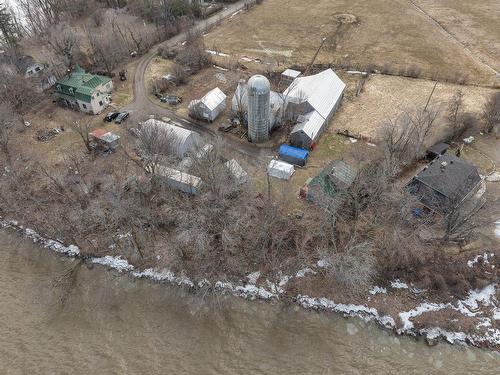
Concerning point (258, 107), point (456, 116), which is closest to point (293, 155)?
point (258, 107)

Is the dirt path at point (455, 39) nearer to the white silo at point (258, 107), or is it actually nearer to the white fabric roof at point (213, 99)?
the white silo at point (258, 107)

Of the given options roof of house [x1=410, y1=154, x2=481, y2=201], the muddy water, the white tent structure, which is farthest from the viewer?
the white tent structure

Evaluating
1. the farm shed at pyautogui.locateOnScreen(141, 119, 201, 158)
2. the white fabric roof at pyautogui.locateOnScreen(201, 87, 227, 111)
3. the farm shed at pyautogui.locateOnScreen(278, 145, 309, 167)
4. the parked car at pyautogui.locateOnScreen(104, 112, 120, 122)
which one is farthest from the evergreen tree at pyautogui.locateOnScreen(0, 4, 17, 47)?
the farm shed at pyautogui.locateOnScreen(278, 145, 309, 167)

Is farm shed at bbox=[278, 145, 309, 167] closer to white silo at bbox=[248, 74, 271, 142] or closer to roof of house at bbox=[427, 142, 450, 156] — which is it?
white silo at bbox=[248, 74, 271, 142]

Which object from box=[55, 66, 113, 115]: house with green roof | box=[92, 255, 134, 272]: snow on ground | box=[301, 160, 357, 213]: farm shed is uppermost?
box=[55, 66, 113, 115]: house with green roof

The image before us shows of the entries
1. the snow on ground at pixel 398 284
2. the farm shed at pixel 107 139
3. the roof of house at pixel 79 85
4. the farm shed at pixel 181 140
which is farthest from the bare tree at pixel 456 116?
the roof of house at pixel 79 85

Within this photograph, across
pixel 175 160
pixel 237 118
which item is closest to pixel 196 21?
pixel 237 118
